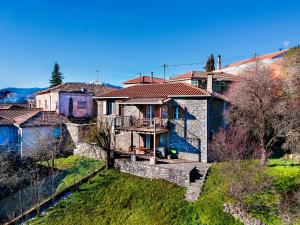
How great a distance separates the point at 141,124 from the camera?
2495cm

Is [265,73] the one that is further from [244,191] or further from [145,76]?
[145,76]

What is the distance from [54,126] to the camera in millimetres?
28719

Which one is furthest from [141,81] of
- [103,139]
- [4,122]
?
[4,122]

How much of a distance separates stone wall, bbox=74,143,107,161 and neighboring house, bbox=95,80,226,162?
95.8 inches

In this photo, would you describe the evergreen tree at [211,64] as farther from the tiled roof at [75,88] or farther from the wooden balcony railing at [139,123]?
the wooden balcony railing at [139,123]

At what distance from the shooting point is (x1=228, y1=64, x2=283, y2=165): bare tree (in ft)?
72.1

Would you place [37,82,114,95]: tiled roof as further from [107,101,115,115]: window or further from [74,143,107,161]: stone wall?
[74,143,107,161]: stone wall

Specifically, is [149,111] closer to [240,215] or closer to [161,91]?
[161,91]

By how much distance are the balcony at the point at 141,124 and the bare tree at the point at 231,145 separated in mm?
5095

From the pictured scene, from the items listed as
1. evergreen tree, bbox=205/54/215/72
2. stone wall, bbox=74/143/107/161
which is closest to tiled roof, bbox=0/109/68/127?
stone wall, bbox=74/143/107/161

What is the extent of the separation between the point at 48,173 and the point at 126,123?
361 inches

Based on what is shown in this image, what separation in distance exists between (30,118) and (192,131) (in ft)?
59.9

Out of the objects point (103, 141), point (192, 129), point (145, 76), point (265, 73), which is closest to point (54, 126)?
point (103, 141)

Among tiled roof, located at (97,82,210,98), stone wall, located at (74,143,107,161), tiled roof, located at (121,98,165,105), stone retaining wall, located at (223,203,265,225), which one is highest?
tiled roof, located at (97,82,210,98)
